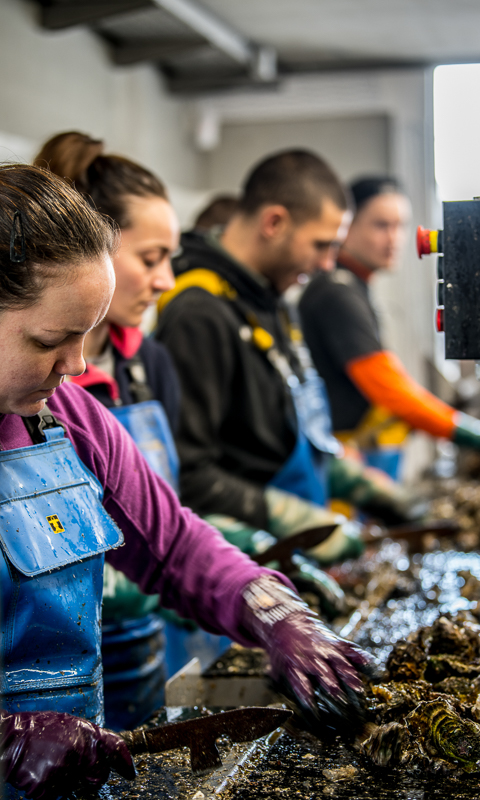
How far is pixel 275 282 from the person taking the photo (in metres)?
2.62

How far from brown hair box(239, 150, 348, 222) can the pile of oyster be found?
1.51m

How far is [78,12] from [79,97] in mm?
519

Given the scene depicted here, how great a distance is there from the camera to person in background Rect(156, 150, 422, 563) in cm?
225

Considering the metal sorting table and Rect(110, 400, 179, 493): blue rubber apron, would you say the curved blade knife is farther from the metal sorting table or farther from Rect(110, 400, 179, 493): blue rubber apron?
Rect(110, 400, 179, 493): blue rubber apron

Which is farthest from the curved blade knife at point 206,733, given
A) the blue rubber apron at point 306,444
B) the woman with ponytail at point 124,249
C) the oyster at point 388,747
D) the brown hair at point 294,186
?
the brown hair at point 294,186

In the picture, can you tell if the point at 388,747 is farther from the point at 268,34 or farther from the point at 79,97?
the point at 268,34

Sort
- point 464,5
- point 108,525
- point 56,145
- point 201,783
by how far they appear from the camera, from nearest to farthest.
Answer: point 201,783
point 108,525
point 56,145
point 464,5

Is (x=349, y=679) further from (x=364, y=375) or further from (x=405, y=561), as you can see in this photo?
(x=364, y=375)

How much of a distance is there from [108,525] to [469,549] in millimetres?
1640

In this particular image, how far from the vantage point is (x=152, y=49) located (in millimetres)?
4113

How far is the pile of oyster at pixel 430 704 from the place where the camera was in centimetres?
109

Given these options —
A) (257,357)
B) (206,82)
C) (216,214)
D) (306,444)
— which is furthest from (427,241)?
(206,82)

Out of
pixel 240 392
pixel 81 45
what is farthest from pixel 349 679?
pixel 81 45

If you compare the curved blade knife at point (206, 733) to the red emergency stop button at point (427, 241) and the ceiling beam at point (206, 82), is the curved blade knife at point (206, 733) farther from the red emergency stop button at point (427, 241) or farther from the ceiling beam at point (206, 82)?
the ceiling beam at point (206, 82)
